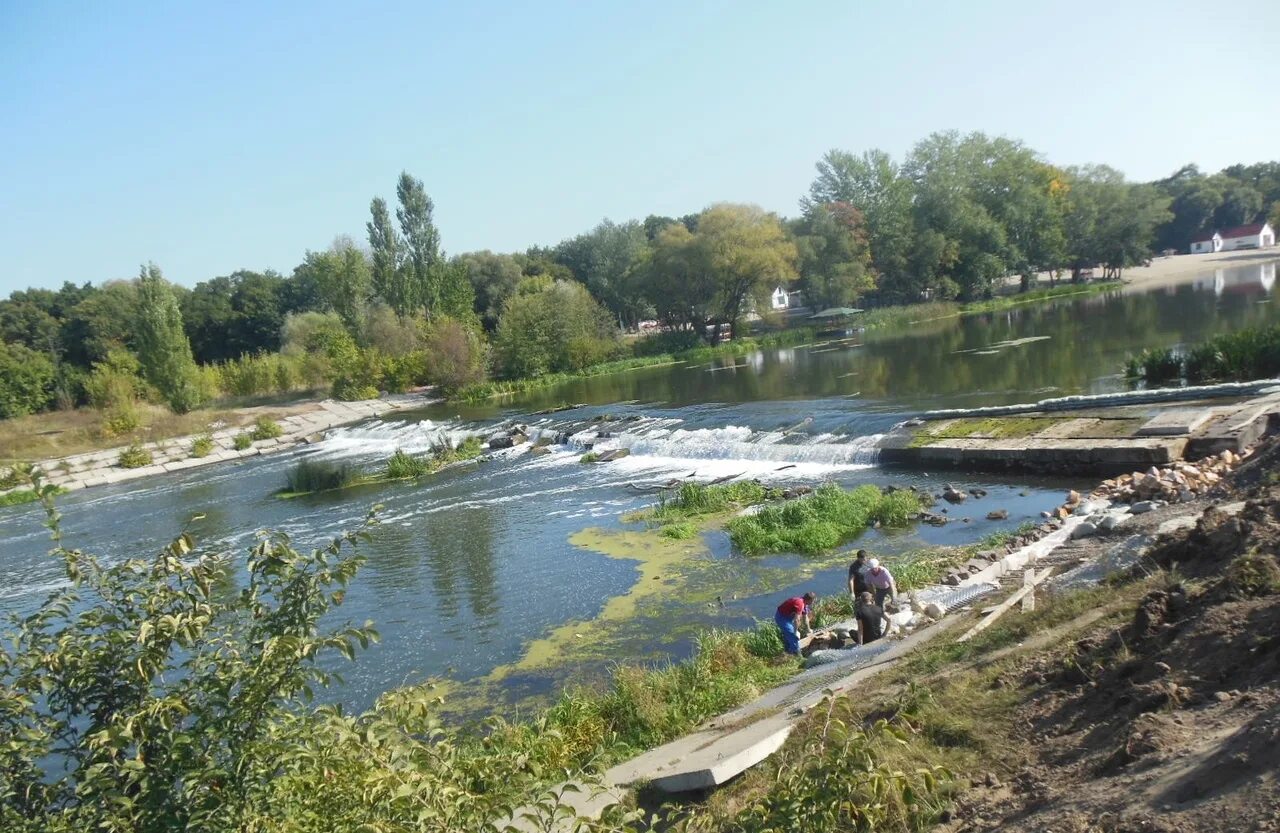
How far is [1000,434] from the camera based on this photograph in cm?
2017

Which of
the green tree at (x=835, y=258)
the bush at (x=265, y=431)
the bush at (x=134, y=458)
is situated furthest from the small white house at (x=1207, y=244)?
the bush at (x=134, y=458)

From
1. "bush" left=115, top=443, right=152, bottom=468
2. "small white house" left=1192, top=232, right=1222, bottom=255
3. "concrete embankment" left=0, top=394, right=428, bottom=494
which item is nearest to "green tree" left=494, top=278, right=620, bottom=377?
"concrete embankment" left=0, top=394, right=428, bottom=494

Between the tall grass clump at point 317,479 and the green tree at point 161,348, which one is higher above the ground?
the green tree at point 161,348

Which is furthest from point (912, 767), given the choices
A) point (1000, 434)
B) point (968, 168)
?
point (968, 168)

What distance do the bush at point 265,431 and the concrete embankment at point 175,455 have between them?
30 centimetres

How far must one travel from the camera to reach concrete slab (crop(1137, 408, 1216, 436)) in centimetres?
1662

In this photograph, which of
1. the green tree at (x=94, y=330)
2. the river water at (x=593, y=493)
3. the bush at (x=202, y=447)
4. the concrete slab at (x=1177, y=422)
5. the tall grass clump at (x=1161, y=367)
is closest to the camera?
the river water at (x=593, y=493)

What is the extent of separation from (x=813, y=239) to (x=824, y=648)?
2615 inches

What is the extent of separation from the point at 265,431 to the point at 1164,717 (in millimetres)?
45804

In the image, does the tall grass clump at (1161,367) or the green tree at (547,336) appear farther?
the green tree at (547,336)

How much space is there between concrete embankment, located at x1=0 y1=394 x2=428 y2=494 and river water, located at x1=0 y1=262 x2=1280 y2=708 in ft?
6.54

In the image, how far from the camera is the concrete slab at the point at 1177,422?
16625mm

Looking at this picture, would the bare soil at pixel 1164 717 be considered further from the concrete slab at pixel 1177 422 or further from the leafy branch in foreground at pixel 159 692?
the concrete slab at pixel 1177 422

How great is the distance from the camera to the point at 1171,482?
13992 millimetres
